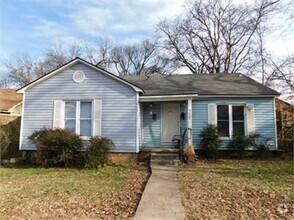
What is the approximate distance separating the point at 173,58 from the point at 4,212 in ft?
91.6

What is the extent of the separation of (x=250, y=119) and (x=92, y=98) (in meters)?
7.45

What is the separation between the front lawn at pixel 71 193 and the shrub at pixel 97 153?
1.60ft

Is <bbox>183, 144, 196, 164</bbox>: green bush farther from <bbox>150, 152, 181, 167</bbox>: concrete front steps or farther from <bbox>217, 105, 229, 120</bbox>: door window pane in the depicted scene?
<bbox>217, 105, 229, 120</bbox>: door window pane

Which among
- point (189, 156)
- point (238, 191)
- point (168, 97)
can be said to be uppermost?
point (168, 97)

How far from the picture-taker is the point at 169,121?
13984mm

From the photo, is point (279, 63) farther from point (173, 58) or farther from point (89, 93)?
point (89, 93)

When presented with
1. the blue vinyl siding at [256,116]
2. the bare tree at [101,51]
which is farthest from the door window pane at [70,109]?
the bare tree at [101,51]

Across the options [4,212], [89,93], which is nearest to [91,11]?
[89,93]

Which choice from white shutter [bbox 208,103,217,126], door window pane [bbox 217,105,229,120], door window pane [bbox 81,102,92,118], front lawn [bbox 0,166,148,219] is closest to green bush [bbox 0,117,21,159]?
front lawn [bbox 0,166,148,219]

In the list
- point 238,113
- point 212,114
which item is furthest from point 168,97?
point 238,113

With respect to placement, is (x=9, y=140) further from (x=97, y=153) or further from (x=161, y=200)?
(x=161, y=200)

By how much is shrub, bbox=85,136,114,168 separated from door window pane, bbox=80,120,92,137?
3.39 feet

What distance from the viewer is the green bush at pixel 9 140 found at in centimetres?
1384

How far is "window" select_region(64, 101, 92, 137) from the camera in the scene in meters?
12.4
